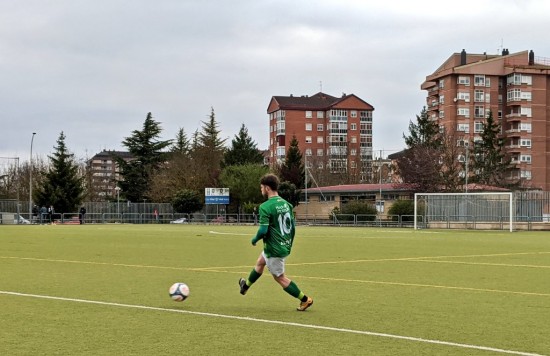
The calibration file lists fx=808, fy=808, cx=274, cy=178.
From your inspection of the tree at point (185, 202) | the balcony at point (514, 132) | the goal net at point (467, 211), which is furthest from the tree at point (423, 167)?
the balcony at point (514, 132)

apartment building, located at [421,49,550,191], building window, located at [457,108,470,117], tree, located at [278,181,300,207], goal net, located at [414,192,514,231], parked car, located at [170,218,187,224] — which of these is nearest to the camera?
goal net, located at [414,192,514,231]

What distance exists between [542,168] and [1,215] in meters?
85.6

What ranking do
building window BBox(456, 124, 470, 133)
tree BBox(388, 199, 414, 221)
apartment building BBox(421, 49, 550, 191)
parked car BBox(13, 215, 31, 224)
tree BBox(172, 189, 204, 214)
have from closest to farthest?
tree BBox(388, 199, 414, 221), parked car BBox(13, 215, 31, 224), tree BBox(172, 189, 204, 214), apartment building BBox(421, 49, 550, 191), building window BBox(456, 124, 470, 133)

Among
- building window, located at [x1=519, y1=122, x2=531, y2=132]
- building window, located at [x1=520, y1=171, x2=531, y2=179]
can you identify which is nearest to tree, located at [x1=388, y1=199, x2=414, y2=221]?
building window, located at [x1=520, y1=171, x2=531, y2=179]

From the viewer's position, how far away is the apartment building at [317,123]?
16512 centimetres

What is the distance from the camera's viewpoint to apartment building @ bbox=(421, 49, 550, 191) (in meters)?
125

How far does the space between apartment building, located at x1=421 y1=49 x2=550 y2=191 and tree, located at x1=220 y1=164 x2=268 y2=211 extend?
1665 inches

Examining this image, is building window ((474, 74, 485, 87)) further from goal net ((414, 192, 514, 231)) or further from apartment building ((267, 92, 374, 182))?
goal net ((414, 192, 514, 231))

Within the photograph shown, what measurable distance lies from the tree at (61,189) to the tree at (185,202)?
36.1 ft

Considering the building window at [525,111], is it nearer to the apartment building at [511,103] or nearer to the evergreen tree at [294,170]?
the apartment building at [511,103]

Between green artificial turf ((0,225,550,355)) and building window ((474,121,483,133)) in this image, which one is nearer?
green artificial turf ((0,225,550,355))

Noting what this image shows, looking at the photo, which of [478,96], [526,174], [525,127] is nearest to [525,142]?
[525,127]

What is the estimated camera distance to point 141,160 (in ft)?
358

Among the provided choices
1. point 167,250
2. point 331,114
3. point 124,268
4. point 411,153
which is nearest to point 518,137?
point 411,153
